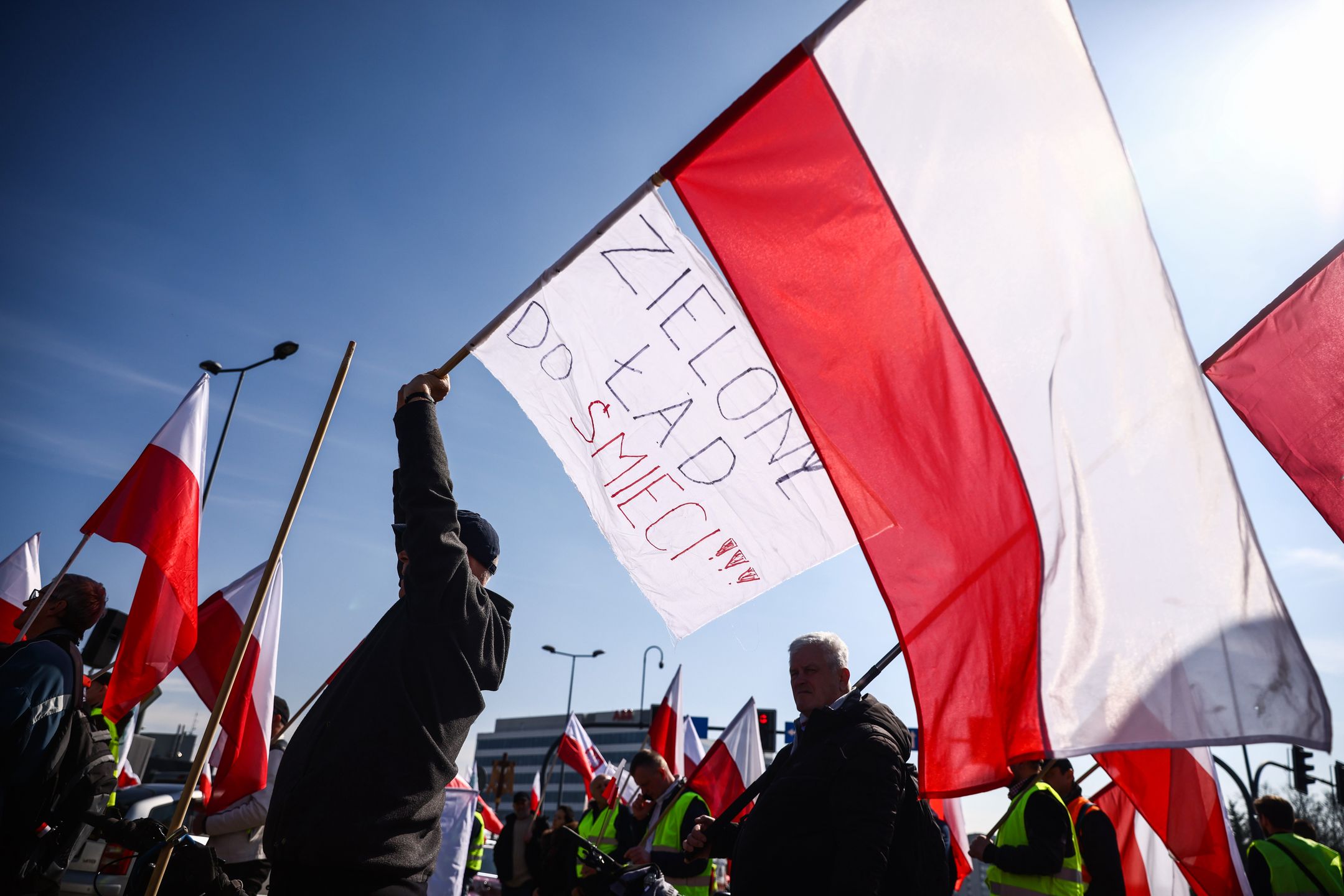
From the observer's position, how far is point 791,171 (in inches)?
138

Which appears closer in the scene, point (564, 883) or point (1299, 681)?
point (1299, 681)

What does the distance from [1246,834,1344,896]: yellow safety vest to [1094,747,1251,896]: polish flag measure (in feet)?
2.87

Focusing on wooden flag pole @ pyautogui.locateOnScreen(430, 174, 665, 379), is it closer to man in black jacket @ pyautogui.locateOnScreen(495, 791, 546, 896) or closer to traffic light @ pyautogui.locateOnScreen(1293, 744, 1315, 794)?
man in black jacket @ pyautogui.locateOnScreen(495, 791, 546, 896)

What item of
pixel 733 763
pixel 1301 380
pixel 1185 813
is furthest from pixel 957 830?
pixel 1301 380

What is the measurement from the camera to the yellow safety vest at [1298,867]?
619 centimetres

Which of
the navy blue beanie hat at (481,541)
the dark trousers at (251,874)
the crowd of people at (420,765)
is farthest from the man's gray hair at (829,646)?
the dark trousers at (251,874)

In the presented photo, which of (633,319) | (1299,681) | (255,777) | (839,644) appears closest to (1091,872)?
(839,644)

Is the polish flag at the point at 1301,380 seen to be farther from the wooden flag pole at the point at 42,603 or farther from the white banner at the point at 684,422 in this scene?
the wooden flag pole at the point at 42,603

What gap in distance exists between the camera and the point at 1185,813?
18.3 ft

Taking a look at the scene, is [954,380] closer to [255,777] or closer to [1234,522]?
[1234,522]

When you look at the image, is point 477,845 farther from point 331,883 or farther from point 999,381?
point 999,381

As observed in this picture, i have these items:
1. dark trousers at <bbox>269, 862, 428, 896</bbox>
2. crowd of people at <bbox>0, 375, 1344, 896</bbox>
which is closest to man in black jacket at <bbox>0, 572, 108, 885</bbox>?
crowd of people at <bbox>0, 375, 1344, 896</bbox>

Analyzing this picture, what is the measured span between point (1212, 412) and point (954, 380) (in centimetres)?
77

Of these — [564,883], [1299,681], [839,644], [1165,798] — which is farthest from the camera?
[564,883]
